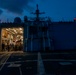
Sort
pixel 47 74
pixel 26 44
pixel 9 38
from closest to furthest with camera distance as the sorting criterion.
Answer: pixel 47 74 → pixel 26 44 → pixel 9 38

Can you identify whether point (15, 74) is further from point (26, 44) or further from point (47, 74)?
point (26, 44)

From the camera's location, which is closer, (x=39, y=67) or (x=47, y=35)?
(x=39, y=67)

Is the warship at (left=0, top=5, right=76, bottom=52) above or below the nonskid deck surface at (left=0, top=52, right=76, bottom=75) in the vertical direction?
above

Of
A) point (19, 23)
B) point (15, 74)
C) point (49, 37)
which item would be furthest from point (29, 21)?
point (15, 74)

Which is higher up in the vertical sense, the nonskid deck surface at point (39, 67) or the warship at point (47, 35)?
the warship at point (47, 35)

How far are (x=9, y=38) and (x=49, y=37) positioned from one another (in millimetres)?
14679

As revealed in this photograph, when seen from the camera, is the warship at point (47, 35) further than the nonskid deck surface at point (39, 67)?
Yes

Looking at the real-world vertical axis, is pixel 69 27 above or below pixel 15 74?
above

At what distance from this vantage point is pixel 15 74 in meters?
18.2

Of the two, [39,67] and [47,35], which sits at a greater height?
[47,35]

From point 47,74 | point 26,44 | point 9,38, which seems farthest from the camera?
point 9,38

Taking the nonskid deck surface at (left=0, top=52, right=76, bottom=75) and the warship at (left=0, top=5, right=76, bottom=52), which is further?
the warship at (left=0, top=5, right=76, bottom=52)

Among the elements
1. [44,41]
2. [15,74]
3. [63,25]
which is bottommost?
[15,74]

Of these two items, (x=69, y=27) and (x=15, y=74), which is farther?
(x=69, y=27)
